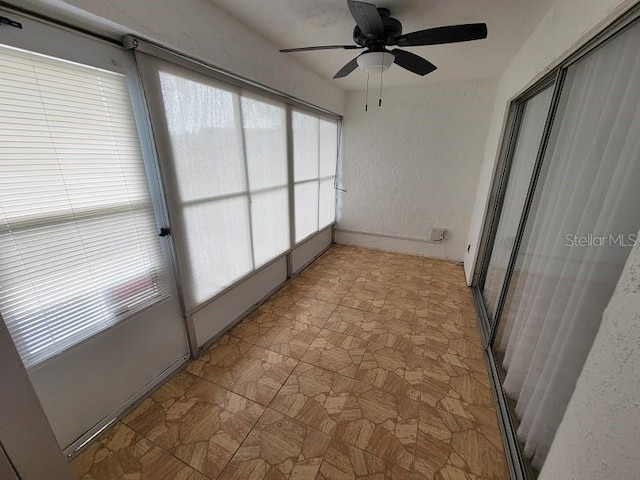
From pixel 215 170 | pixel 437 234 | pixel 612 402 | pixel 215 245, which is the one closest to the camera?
pixel 612 402

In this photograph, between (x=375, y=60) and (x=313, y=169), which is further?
(x=313, y=169)

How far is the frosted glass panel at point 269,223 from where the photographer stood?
7.80ft

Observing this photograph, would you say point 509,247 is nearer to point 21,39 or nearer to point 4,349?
point 4,349

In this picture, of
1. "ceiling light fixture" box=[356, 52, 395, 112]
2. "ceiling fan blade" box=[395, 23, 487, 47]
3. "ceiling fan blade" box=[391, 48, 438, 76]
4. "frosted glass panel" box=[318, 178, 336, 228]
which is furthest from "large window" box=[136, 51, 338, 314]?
"ceiling fan blade" box=[395, 23, 487, 47]

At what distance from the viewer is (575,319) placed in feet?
3.20

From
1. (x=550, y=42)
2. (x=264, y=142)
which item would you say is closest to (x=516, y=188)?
(x=550, y=42)

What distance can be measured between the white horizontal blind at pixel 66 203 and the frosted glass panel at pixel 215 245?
305 millimetres

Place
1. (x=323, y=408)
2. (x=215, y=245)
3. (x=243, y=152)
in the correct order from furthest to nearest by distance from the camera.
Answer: (x=243, y=152), (x=215, y=245), (x=323, y=408)

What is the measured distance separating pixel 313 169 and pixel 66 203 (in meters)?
2.52

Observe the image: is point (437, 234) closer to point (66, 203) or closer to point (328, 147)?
point (328, 147)

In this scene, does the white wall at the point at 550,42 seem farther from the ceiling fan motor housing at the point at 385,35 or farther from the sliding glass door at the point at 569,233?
the ceiling fan motor housing at the point at 385,35

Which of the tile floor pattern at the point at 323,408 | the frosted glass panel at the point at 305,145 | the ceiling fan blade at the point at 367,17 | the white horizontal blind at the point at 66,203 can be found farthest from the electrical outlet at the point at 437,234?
the white horizontal blind at the point at 66,203

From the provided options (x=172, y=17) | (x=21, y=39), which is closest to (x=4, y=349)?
(x=21, y=39)

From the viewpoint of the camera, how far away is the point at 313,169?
10.9ft
